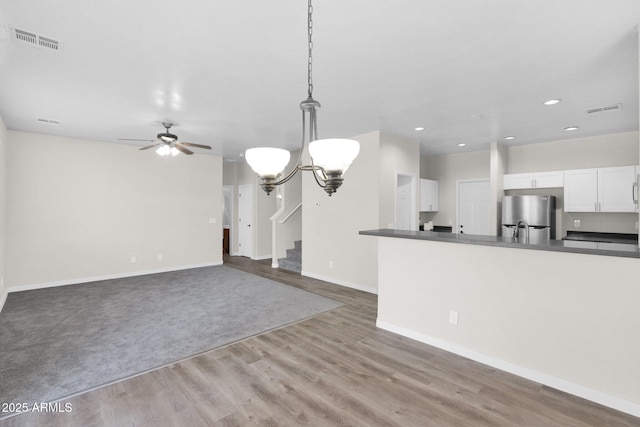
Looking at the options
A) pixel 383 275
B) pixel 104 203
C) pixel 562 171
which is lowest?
pixel 383 275

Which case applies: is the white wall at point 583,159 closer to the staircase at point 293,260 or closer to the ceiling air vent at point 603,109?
the ceiling air vent at point 603,109

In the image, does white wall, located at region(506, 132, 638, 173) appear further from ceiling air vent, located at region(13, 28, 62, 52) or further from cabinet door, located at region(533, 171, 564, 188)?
ceiling air vent, located at region(13, 28, 62, 52)

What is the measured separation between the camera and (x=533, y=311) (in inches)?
96.5

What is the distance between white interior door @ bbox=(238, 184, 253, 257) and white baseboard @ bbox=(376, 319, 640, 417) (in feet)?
18.7

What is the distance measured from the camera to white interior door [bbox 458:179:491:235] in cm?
648

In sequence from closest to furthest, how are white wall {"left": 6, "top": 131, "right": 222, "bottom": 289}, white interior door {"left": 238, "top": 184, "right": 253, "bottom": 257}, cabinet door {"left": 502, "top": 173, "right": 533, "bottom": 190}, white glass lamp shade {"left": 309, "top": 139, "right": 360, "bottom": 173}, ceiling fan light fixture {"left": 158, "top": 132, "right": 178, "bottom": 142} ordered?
white glass lamp shade {"left": 309, "top": 139, "right": 360, "bottom": 173} → ceiling fan light fixture {"left": 158, "top": 132, "right": 178, "bottom": 142} → white wall {"left": 6, "top": 131, "right": 222, "bottom": 289} → cabinet door {"left": 502, "top": 173, "right": 533, "bottom": 190} → white interior door {"left": 238, "top": 184, "right": 253, "bottom": 257}

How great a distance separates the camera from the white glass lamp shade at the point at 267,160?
1641 millimetres

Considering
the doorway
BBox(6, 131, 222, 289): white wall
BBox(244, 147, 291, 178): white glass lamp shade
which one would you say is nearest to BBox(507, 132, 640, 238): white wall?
the doorway

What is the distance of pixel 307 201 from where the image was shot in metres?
6.04

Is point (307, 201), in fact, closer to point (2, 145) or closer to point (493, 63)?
point (493, 63)

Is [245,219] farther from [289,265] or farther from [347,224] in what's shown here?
[347,224]

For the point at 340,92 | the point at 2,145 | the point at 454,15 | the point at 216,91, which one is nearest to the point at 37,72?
the point at 216,91

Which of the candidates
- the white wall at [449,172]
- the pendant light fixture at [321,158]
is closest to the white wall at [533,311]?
the pendant light fixture at [321,158]

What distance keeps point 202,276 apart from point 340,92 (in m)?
4.61
